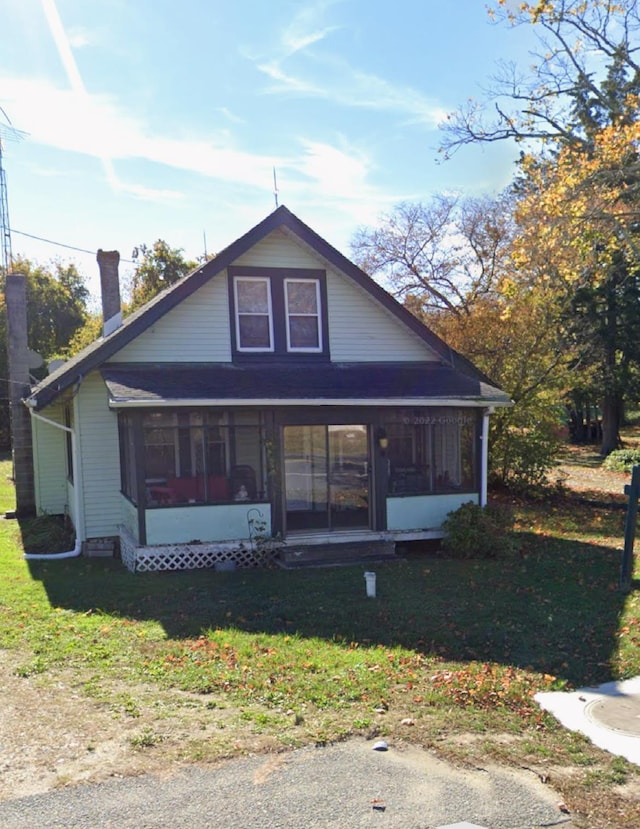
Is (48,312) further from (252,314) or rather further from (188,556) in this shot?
(188,556)

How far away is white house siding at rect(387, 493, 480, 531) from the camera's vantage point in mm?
12812

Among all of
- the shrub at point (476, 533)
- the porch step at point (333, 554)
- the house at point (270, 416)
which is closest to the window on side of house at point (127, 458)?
the house at point (270, 416)

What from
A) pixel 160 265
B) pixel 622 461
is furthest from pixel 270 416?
pixel 160 265

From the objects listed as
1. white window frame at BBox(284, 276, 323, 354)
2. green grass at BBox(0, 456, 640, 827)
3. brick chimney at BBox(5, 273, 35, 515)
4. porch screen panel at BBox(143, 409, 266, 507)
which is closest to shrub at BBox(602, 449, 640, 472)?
green grass at BBox(0, 456, 640, 827)

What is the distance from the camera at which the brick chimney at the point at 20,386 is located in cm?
1767

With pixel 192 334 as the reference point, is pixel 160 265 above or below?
above

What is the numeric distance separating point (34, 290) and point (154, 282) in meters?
9.16

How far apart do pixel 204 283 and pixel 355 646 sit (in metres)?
7.75

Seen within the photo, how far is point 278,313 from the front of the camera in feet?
45.0

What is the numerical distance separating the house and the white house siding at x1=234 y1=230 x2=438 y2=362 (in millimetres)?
27

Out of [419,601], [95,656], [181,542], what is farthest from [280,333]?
[95,656]

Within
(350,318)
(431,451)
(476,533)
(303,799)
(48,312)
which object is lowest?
(476,533)

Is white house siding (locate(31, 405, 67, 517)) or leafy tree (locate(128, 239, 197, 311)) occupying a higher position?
leafy tree (locate(128, 239, 197, 311))

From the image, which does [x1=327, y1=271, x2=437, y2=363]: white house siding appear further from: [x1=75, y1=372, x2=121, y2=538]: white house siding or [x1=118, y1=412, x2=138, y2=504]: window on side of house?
[x1=75, y1=372, x2=121, y2=538]: white house siding
